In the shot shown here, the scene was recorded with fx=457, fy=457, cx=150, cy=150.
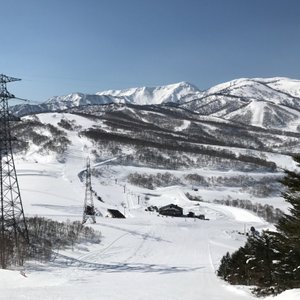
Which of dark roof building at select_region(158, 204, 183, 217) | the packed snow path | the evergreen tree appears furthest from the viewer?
dark roof building at select_region(158, 204, 183, 217)

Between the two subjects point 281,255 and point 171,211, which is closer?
point 281,255

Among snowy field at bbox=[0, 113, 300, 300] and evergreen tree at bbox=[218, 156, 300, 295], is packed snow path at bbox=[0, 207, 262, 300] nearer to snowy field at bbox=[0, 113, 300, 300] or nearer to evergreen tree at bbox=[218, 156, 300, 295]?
snowy field at bbox=[0, 113, 300, 300]

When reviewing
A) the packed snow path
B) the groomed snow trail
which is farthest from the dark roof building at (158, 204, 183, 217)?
the packed snow path

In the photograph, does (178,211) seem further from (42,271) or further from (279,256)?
(279,256)

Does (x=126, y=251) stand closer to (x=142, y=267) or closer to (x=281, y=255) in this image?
(x=142, y=267)

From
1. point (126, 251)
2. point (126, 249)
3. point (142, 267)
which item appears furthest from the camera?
point (126, 249)

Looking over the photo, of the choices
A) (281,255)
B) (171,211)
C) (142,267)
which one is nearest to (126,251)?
(142,267)

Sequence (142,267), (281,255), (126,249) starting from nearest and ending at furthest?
(281,255) < (142,267) < (126,249)

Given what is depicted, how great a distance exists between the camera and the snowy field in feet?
47.5

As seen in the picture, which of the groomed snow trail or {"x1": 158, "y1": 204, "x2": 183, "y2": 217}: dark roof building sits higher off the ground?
the groomed snow trail

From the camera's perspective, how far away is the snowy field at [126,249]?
14.5 metres

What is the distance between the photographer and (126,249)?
4053cm

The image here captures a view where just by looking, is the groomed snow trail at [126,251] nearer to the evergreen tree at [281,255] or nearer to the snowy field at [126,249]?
the snowy field at [126,249]

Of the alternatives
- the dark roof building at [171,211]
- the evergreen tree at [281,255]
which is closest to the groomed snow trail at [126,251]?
the evergreen tree at [281,255]
